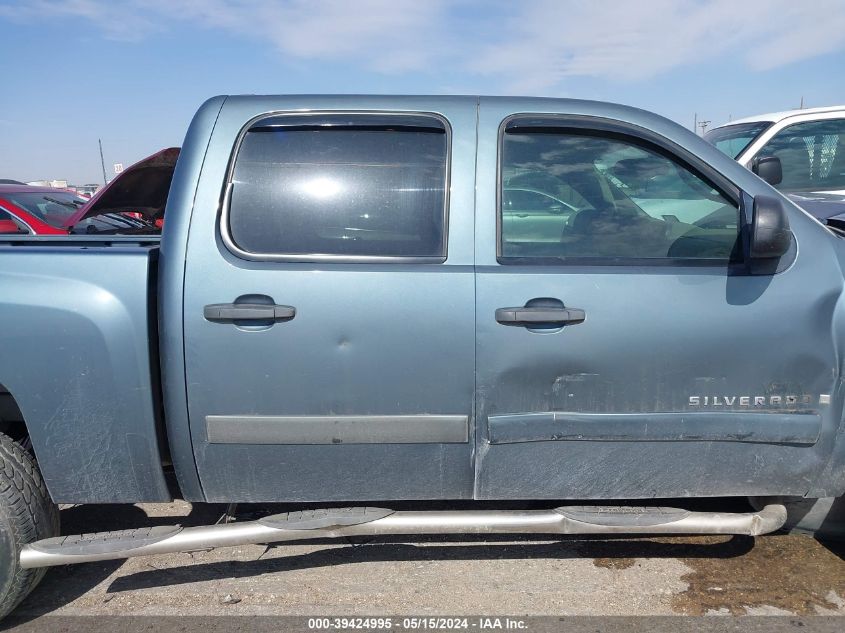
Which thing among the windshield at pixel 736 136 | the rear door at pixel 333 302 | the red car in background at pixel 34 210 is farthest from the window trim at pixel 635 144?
the red car in background at pixel 34 210

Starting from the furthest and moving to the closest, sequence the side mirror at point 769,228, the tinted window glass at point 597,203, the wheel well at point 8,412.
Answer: the wheel well at point 8,412
the tinted window glass at point 597,203
the side mirror at point 769,228

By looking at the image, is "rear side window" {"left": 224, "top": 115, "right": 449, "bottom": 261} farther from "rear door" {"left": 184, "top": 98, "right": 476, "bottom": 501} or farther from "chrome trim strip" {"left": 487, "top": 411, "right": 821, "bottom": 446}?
"chrome trim strip" {"left": 487, "top": 411, "right": 821, "bottom": 446}

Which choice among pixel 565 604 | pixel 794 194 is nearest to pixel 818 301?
pixel 565 604

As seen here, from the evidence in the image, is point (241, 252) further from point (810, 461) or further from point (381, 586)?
point (810, 461)

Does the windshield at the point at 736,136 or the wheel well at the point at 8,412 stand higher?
the windshield at the point at 736,136

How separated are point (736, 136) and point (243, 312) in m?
5.25

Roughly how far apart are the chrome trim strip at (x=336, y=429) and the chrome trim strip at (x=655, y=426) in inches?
6.8

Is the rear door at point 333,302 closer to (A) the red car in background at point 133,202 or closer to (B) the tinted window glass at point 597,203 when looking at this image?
(B) the tinted window glass at point 597,203

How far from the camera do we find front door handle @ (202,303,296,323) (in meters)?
2.30

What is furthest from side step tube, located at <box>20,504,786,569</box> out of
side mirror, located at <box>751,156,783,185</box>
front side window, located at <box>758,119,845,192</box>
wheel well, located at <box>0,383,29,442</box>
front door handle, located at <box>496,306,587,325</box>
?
front side window, located at <box>758,119,845,192</box>

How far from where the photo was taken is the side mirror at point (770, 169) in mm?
4934

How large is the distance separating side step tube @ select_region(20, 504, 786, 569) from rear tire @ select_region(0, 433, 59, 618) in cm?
5

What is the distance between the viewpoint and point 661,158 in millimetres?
2547

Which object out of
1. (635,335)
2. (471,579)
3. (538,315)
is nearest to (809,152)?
(635,335)
